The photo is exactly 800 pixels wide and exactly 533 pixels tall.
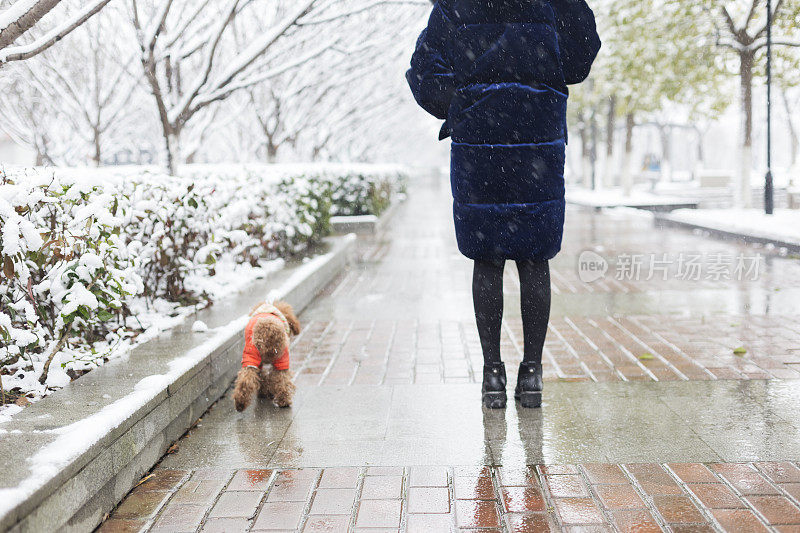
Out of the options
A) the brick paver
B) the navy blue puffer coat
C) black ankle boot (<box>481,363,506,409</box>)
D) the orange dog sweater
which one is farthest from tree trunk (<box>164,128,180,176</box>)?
the brick paver

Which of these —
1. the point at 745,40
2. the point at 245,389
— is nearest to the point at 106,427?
the point at 245,389

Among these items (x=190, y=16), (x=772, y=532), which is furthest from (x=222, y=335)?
(x=190, y=16)

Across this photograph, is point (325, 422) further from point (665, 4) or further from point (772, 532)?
point (665, 4)

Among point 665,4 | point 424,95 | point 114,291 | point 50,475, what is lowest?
point 50,475

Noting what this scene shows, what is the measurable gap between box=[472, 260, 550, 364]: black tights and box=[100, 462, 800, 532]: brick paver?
84cm

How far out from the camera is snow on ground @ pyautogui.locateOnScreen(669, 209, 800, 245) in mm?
11016

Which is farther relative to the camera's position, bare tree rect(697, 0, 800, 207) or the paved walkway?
bare tree rect(697, 0, 800, 207)

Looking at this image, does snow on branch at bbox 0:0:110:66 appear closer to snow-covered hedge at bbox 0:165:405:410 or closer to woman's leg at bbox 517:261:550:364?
snow-covered hedge at bbox 0:165:405:410

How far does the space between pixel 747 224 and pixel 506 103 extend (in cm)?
1020

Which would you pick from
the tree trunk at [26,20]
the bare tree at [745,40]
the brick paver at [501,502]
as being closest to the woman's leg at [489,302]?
the brick paver at [501,502]

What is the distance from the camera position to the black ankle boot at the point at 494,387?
3762 millimetres

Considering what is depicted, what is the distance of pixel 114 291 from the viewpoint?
369 cm

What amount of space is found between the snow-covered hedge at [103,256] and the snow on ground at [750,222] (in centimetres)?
740

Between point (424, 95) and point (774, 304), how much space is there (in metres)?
4.15
